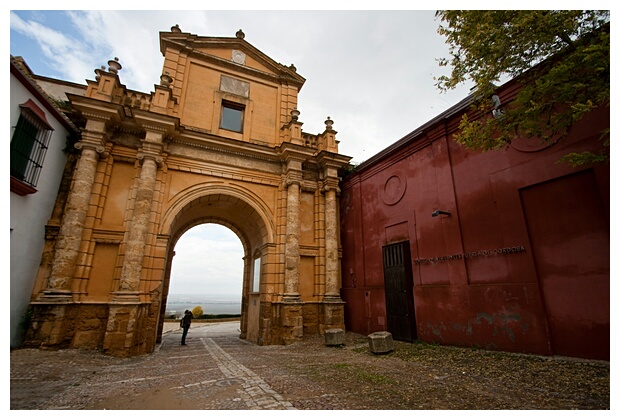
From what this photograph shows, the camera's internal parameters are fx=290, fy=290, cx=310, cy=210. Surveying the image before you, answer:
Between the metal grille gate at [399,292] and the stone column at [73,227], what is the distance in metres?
9.69

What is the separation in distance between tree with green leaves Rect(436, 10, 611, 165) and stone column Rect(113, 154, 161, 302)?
9.07 metres

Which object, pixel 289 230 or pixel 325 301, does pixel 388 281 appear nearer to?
pixel 325 301

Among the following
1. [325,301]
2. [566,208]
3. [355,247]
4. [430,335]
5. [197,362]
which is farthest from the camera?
[355,247]

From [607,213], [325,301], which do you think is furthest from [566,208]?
[325,301]

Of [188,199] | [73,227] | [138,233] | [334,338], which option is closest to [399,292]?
[334,338]

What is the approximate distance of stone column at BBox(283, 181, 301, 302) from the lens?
10688 mm

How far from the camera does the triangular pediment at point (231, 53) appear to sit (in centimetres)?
1191

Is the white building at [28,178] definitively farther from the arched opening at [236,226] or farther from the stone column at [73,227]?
the arched opening at [236,226]

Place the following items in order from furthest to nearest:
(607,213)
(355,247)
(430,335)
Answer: (355,247)
(430,335)
(607,213)

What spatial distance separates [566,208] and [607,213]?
2.20 feet

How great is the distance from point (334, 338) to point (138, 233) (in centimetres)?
713

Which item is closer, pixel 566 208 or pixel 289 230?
pixel 566 208

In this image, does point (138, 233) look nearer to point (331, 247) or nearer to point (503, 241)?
point (331, 247)

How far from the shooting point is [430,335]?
8133mm
